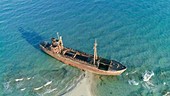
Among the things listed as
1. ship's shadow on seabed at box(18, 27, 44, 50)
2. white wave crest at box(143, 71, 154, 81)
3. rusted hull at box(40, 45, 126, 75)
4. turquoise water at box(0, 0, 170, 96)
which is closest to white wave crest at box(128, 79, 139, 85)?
turquoise water at box(0, 0, 170, 96)

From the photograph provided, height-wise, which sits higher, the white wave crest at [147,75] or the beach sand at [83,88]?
the white wave crest at [147,75]

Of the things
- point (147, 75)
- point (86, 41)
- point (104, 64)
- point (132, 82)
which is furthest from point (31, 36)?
point (147, 75)

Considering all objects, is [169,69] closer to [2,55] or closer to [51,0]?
[2,55]

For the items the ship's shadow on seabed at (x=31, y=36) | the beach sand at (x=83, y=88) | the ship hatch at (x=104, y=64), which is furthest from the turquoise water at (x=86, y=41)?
the ship hatch at (x=104, y=64)

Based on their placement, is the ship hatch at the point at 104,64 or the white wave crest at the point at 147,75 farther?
the ship hatch at the point at 104,64

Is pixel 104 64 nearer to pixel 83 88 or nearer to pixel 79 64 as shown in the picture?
pixel 79 64

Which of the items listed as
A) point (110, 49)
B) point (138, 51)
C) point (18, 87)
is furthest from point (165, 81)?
point (18, 87)

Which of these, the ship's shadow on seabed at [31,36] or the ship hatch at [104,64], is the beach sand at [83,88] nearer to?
the ship hatch at [104,64]

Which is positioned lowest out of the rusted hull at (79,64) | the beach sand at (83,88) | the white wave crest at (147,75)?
the beach sand at (83,88)
